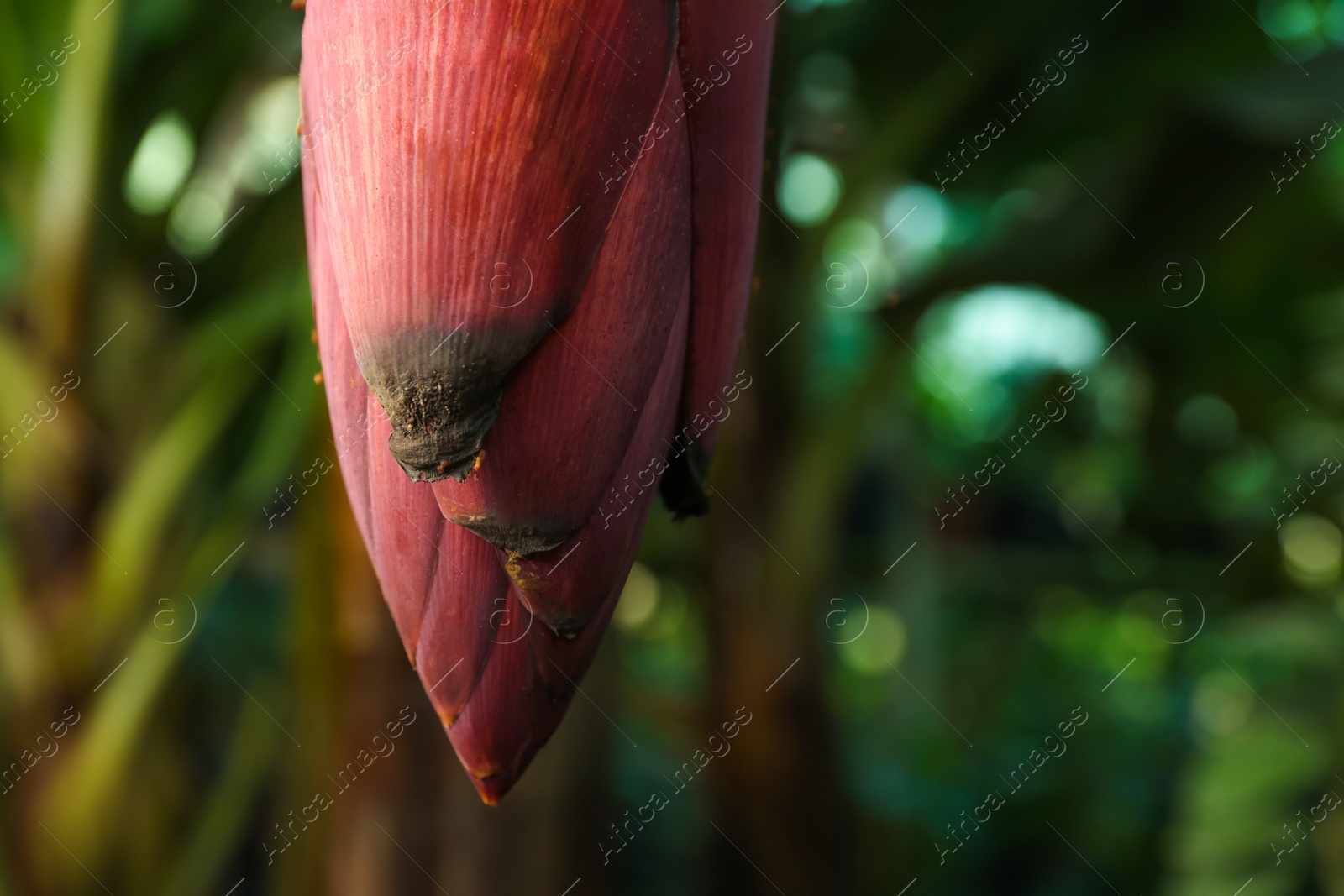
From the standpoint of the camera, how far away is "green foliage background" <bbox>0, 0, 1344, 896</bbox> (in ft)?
2.50

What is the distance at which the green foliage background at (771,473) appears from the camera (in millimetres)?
761

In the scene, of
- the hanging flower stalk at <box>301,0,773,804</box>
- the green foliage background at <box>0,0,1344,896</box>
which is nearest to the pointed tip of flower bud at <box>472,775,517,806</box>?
the hanging flower stalk at <box>301,0,773,804</box>

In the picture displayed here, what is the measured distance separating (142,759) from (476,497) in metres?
0.94

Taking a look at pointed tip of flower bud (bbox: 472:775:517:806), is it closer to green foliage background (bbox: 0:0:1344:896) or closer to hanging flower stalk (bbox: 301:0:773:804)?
hanging flower stalk (bbox: 301:0:773:804)

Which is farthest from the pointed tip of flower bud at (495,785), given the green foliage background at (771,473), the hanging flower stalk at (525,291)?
the green foliage background at (771,473)

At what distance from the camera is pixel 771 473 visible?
1.16 metres

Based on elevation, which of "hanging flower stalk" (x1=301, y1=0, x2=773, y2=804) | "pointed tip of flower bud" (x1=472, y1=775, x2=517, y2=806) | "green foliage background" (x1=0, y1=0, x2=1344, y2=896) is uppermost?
"hanging flower stalk" (x1=301, y1=0, x2=773, y2=804)

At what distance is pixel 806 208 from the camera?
1413 mm

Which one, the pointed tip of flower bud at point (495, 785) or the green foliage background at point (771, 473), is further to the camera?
the green foliage background at point (771, 473)

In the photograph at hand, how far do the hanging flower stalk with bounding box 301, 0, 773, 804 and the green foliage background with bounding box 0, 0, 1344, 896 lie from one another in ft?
0.15

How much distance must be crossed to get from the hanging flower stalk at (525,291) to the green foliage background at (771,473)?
5 cm

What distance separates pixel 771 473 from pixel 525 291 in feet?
3.43

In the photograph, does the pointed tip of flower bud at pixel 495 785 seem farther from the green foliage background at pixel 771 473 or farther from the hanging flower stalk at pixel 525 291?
the green foliage background at pixel 771 473

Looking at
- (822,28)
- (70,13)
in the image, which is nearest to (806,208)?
(822,28)
